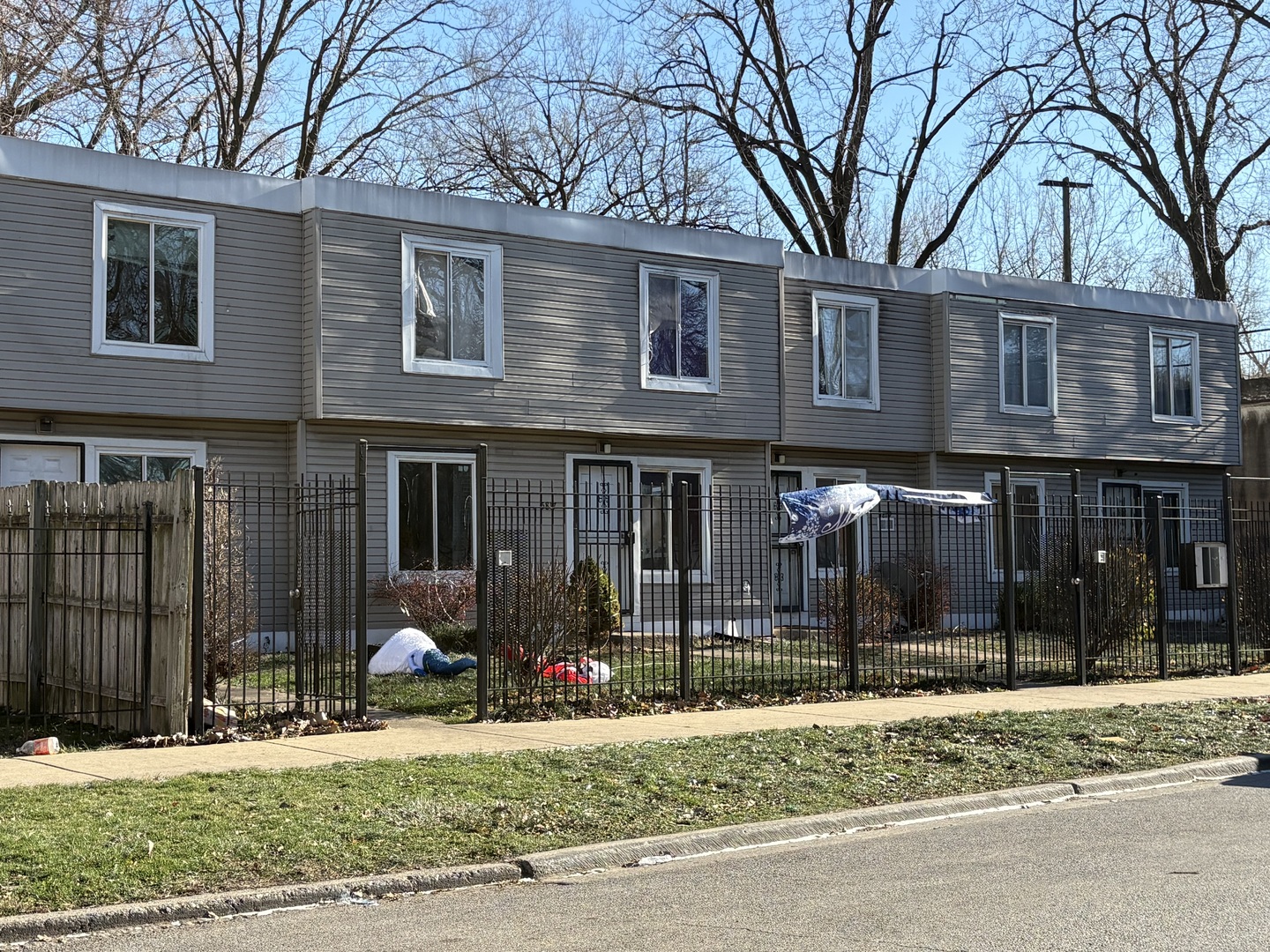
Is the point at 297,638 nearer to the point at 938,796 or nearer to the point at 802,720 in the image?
the point at 802,720

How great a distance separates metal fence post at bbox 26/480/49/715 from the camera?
1375 centimetres

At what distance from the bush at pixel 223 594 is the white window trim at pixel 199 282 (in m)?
4.85

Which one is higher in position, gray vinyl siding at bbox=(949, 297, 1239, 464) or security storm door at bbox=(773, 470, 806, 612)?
gray vinyl siding at bbox=(949, 297, 1239, 464)

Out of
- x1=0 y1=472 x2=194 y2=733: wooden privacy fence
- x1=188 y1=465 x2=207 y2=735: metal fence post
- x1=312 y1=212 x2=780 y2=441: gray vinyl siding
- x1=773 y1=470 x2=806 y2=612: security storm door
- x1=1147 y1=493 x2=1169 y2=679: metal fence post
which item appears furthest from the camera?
x1=773 y1=470 x2=806 y2=612: security storm door

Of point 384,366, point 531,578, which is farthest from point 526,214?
point 531,578

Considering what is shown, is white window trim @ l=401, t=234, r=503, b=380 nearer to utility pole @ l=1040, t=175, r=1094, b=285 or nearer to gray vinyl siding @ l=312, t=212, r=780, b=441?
gray vinyl siding @ l=312, t=212, r=780, b=441

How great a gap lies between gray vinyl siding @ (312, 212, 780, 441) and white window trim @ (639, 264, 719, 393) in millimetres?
93

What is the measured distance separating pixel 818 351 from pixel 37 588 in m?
15.7

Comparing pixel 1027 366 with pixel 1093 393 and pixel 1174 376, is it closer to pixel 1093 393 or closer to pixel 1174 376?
pixel 1093 393

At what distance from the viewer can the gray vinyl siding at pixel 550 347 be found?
20672mm

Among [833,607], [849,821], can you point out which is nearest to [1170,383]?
[833,607]

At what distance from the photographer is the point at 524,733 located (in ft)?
42.5

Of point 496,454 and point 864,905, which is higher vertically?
point 496,454

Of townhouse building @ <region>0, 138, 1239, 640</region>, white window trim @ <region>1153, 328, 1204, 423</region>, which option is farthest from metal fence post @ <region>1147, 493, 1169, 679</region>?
white window trim @ <region>1153, 328, 1204, 423</region>
